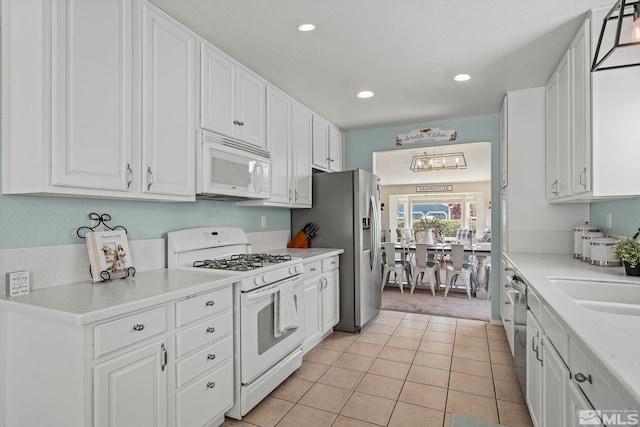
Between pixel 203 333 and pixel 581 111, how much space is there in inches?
105

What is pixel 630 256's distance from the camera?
79.8 inches

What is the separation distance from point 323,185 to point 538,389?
268 cm

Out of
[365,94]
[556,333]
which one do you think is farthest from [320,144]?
[556,333]

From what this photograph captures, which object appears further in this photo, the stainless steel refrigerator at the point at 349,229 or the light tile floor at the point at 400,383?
the stainless steel refrigerator at the point at 349,229

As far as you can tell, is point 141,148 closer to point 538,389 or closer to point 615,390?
point 615,390

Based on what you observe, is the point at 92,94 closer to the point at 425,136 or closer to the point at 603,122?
the point at 603,122

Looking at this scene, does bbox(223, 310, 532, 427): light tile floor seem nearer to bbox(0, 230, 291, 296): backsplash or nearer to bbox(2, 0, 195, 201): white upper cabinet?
bbox(0, 230, 291, 296): backsplash

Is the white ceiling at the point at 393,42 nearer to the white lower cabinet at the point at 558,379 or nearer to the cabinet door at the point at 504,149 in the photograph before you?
the cabinet door at the point at 504,149

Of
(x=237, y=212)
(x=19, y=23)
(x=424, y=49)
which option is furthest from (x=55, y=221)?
(x=424, y=49)

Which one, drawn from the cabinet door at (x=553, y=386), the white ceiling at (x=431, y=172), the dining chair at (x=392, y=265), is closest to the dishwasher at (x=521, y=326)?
the cabinet door at (x=553, y=386)

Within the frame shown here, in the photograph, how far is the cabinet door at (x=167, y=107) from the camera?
1.99 m

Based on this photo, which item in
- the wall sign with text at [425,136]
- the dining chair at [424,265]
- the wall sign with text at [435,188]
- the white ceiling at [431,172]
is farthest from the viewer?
the wall sign with text at [435,188]

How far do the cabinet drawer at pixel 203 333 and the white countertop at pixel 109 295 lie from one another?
19 cm

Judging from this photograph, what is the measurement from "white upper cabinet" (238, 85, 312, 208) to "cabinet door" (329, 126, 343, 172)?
60 cm
